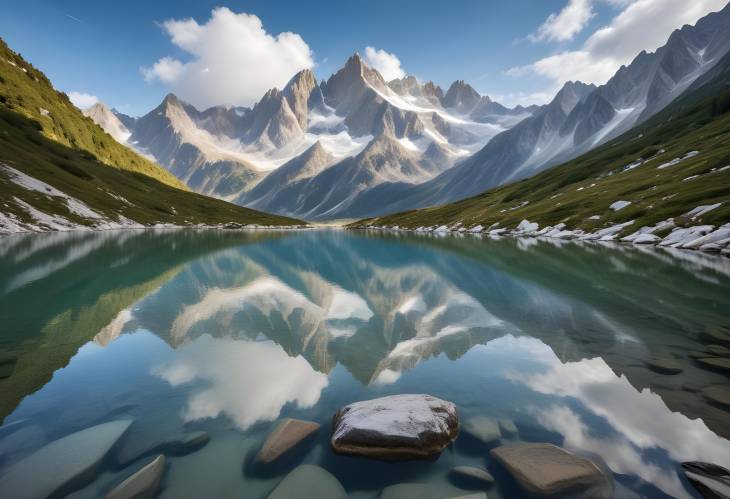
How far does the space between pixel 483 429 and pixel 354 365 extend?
305 inches

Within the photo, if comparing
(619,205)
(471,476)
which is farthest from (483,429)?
(619,205)

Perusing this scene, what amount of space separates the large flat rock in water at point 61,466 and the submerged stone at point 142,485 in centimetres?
110

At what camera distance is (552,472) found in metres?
9.29

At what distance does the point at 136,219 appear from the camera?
497 feet

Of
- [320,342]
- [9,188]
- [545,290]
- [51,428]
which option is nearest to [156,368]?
[51,428]

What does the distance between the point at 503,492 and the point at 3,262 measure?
60.0 metres

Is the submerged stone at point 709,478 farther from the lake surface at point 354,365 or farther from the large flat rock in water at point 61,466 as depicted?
the large flat rock in water at point 61,466

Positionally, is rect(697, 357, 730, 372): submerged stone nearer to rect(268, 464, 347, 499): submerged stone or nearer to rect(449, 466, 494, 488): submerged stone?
rect(449, 466, 494, 488): submerged stone

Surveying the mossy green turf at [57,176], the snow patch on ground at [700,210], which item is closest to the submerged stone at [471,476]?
the snow patch on ground at [700,210]

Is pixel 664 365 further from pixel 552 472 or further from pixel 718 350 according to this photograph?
pixel 552 472

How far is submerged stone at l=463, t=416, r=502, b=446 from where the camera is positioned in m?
11.3

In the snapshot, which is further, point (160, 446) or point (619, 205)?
point (619, 205)

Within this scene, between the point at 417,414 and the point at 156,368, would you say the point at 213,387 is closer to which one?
the point at 156,368

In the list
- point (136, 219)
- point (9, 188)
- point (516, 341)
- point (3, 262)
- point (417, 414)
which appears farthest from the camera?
point (136, 219)
